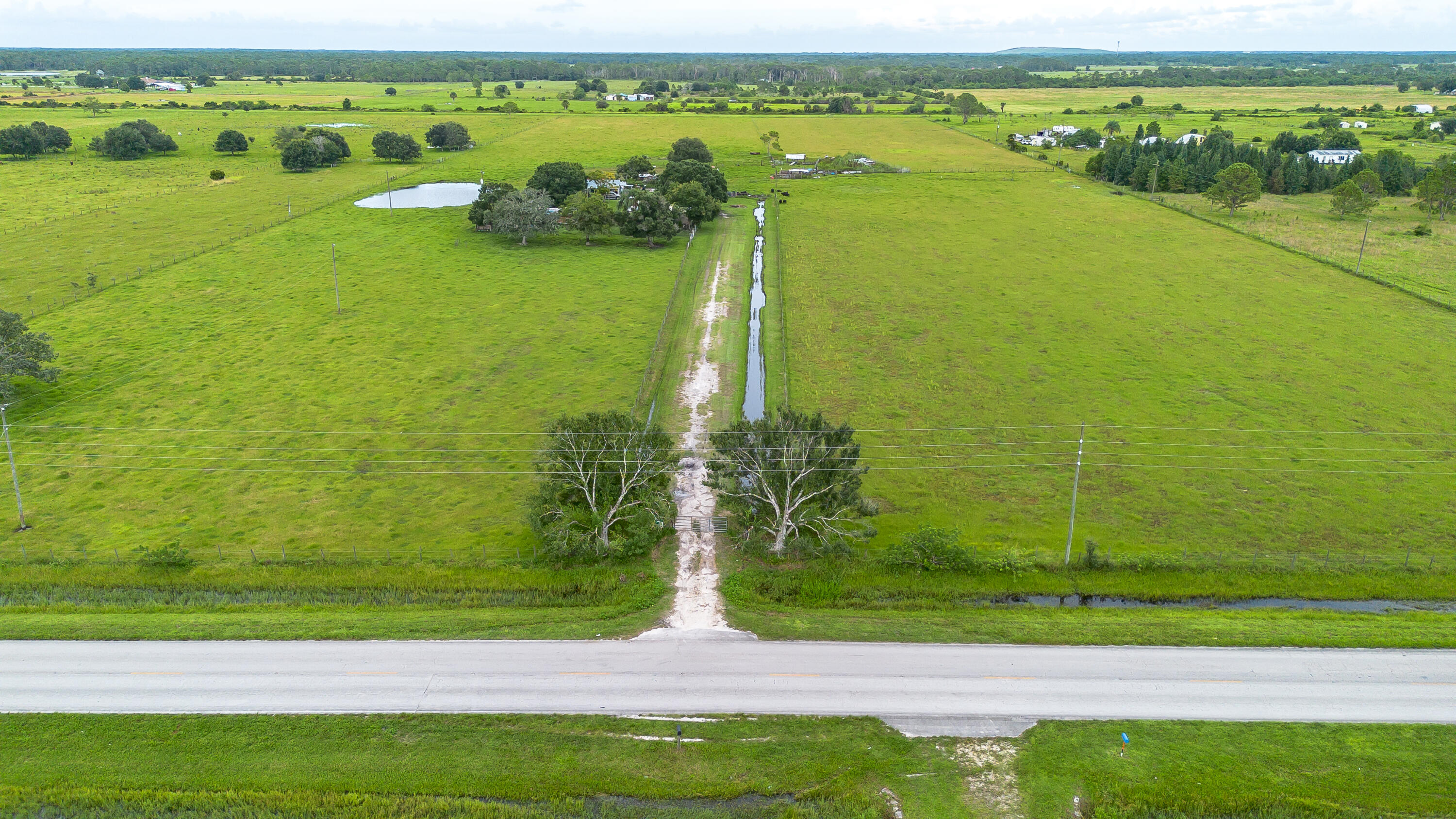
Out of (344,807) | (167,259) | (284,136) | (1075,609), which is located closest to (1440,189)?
(1075,609)

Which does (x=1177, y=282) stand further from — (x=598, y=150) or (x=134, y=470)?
(x=598, y=150)

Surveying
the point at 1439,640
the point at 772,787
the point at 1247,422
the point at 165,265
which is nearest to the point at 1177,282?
the point at 1247,422

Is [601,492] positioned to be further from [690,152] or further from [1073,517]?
[690,152]

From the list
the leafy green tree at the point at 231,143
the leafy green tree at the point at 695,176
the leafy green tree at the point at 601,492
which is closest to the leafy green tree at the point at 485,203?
the leafy green tree at the point at 695,176

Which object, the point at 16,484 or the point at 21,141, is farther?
the point at 21,141

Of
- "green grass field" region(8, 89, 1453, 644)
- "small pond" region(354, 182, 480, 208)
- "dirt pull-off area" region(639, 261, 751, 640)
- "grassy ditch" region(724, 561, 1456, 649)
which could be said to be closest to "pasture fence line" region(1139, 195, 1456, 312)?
"green grass field" region(8, 89, 1453, 644)

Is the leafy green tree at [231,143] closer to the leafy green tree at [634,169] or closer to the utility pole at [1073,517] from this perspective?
the leafy green tree at [634,169]
